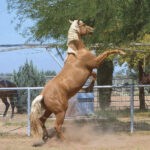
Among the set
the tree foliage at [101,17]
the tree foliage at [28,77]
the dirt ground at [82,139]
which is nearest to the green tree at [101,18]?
the tree foliage at [101,17]

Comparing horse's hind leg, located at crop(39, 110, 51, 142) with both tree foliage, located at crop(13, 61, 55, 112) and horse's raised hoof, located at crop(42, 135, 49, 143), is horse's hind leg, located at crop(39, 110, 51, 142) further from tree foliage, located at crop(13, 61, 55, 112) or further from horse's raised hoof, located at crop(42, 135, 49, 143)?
tree foliage, located at crop(13, 61, 55, 112)

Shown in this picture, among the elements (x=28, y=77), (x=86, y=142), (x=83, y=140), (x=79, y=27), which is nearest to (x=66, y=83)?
(x=79, y=27)

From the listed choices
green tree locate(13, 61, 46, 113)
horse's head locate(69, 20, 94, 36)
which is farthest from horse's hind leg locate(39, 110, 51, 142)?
green tree locate(13, 61, 46, 113)

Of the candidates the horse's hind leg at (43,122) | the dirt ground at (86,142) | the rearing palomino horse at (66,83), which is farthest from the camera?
the horse's hind leg at (43,122)

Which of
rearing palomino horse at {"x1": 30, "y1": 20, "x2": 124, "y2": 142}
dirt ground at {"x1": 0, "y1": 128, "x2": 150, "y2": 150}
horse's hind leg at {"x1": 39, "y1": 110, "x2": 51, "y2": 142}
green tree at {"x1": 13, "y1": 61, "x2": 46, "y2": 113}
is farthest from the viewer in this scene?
green tree at {"x1": 13, "y1": 61, "x2": 46, "y2": 113}

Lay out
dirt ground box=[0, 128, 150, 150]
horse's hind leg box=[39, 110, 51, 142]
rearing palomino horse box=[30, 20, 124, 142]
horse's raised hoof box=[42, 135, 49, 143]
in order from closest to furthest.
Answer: dirt ground box=[0, 128, 150, 150] < rearing palomino horse box=[30, 20, 124, 142] < horse's hind leg box=[39, 110, 51, 142] < horse's raised hoof box=[42, 135, 49, 143]

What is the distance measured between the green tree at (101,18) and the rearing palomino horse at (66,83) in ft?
2.82

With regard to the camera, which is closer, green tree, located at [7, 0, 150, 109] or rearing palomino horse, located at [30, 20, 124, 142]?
rearing palomino horse, located at [30, 20, 124, 142]

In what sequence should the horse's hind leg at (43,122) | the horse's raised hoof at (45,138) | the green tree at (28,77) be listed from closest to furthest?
1. the horse's hind leg at (43,122)
2. the horse's raised hoof at (45,138)
3. the green tree at (28,77)

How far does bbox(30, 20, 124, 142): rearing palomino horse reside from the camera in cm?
1052

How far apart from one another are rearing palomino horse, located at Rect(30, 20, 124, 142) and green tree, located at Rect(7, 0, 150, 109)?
0.86 metres

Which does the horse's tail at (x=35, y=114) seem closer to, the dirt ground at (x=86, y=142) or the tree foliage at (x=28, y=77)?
the dirt ground at (x=86, y=142)

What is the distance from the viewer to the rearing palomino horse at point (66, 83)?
1052 centimetres

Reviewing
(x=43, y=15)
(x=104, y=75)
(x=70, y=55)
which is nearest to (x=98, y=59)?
(x=70, y=55)
